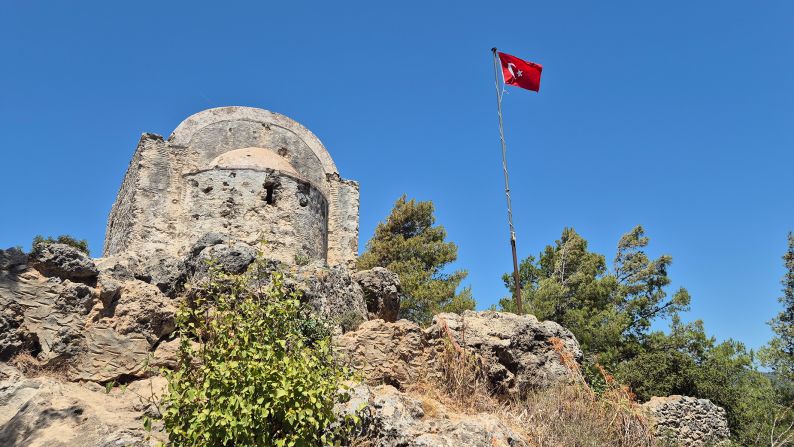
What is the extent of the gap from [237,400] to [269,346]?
0.59 m

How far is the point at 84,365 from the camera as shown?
26.6 ft

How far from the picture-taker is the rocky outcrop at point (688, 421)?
10.8 m

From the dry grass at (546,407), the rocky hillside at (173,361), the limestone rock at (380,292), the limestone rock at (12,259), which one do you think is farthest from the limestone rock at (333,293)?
the limestone rock at (12,259)

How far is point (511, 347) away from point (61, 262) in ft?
22.3

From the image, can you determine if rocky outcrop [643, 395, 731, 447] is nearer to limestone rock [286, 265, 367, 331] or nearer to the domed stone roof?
limestone rock [286, 265, 367, 331]

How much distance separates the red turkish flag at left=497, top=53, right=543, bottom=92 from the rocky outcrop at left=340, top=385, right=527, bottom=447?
376 inches

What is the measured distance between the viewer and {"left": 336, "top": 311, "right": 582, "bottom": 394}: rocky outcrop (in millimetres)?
8984

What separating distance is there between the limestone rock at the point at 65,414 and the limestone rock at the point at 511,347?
4.46 m

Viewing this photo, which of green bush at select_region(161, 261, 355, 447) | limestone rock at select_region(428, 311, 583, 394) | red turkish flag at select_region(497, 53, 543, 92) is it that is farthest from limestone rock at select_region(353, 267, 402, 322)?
red turkish flag at select_region(497, 53, 543, 92)

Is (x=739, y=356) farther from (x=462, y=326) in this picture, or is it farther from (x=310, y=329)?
(x=310, y=329)

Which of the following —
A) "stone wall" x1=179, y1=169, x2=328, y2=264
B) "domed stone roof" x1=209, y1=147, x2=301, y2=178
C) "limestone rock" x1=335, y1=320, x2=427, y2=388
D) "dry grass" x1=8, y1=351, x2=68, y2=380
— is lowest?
"dry grass" x1=8, y1=351, x2=68, y2=380

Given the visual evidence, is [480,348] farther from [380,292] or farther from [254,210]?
[254,210]

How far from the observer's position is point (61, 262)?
877 cm

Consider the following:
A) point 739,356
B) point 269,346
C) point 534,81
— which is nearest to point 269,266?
point 269,346
